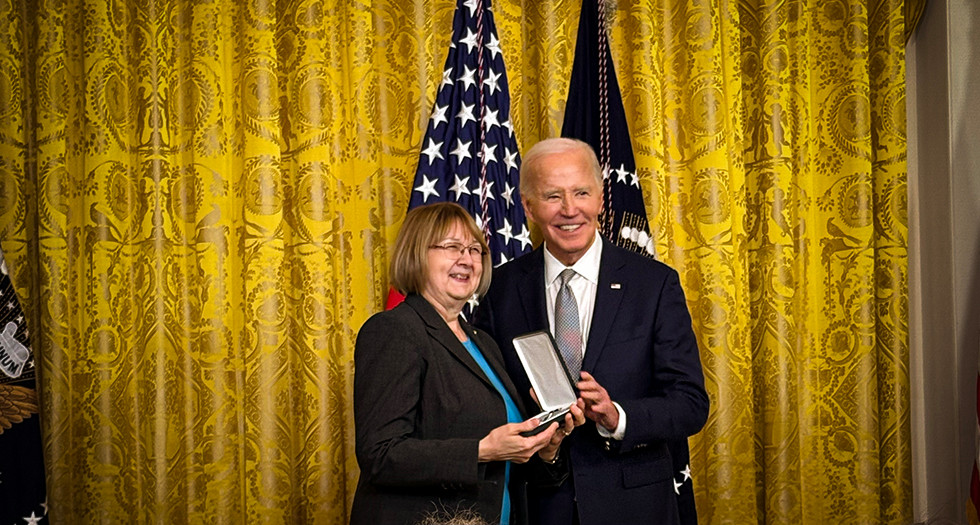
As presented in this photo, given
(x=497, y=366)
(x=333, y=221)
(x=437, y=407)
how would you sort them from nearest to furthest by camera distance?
(x=437, y=407) → (x=497, y=366) → (x=333, y=221)

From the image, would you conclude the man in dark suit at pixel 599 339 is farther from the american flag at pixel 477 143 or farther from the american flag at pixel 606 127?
the american flag at pixel 606 127

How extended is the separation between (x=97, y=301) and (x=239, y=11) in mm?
1291

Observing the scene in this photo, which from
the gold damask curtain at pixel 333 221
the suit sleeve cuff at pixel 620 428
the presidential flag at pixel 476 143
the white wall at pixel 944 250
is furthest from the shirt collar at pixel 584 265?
the white wall at pixel 944 250

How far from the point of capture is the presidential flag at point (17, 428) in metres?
2.78

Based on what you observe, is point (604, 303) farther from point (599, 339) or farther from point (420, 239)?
point (420, 239)

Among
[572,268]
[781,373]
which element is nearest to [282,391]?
[572,268]

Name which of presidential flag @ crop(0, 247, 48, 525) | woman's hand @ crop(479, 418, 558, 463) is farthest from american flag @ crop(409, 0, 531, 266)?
presidential flag @ crop(0, 247, 48, 525)

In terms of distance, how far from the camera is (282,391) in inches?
139

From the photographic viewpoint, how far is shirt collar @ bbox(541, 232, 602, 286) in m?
2.75

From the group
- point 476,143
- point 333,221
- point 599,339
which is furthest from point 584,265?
point 333,221

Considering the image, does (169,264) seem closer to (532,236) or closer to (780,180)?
(532,236)

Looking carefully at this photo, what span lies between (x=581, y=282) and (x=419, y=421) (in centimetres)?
75

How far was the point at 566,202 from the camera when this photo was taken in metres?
2.72

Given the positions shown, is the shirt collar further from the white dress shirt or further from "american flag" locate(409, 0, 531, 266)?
"american flag" locate(409, 0, 531, 266)
